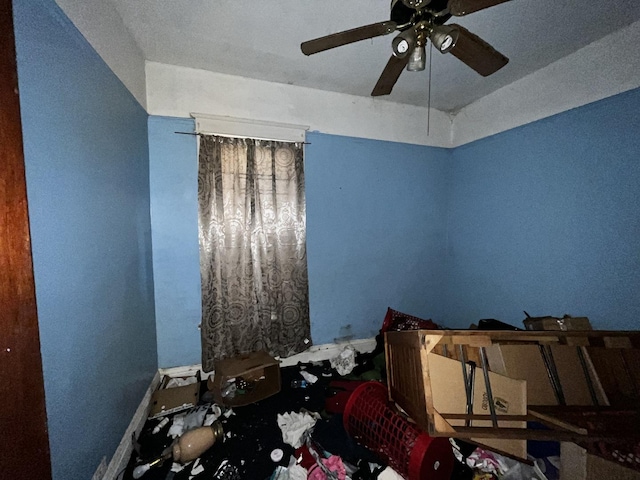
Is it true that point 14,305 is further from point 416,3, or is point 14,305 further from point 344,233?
point 344,233

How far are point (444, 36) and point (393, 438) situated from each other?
210 cm

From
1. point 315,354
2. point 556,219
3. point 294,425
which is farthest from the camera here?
point 315,354

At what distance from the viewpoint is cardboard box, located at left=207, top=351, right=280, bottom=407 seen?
183 cm

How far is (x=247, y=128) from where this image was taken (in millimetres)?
2197

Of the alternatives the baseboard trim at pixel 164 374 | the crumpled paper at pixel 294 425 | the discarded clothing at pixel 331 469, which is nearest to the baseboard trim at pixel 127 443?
the baseboard trim at pixel 164 374

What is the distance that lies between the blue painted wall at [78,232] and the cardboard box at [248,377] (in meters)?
0.56

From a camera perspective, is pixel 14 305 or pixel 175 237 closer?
pixel 14 305

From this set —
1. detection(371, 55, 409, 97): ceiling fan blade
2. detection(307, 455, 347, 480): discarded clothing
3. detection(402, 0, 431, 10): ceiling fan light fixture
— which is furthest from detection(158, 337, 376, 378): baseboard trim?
detection(402, 0, 431, 10): ceiling fan light fixture

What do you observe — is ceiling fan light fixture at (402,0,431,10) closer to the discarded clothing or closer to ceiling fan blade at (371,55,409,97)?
ceiling fan blade at (371,55,409,97)

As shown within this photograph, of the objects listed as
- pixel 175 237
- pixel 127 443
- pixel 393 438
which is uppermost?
pixel 175 237

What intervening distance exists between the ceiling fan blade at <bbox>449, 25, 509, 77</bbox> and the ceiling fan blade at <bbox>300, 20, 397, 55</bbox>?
353 mm

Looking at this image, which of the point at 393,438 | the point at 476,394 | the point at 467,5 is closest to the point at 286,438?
the point at 393,438

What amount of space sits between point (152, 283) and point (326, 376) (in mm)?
1864

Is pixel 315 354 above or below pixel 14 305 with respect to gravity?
below
